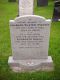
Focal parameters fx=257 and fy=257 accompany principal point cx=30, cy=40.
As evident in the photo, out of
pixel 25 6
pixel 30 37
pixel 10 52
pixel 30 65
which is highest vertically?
pixel 30 37

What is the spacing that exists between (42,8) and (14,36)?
7779 millimetres

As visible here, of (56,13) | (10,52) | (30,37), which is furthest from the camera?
(56,13)

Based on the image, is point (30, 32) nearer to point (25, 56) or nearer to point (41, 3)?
point (25, 56)

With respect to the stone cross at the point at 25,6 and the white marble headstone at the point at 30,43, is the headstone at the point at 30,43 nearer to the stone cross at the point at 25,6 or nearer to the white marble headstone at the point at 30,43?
the white marble headstone at the point at 30,43

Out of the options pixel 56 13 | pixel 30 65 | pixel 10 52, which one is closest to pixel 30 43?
pixel 30 65

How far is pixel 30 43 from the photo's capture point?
558 cm

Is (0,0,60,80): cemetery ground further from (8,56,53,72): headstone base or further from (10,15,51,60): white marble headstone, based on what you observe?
(10,15,51,60): white marble headstone

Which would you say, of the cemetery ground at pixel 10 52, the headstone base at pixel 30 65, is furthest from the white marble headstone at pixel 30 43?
the cemetery ground at pixel 10 52

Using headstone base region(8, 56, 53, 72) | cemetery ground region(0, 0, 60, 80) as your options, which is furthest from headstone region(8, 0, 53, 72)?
cemetery ground region(0, 0, 60, 80)

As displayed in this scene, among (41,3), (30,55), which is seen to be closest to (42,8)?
(41,3)

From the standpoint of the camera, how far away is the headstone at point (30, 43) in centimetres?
540

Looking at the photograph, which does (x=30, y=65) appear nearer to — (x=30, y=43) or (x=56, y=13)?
(x=30, y=43)

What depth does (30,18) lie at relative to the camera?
5.37 metres

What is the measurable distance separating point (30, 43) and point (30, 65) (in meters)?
0.48
